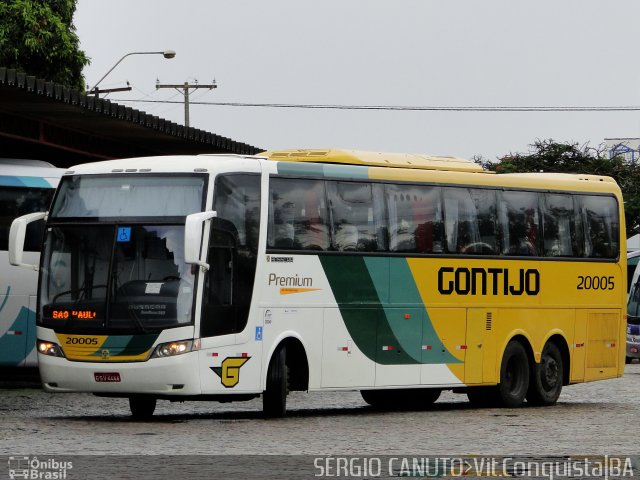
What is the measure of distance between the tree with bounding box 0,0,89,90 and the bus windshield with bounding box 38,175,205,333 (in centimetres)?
3488

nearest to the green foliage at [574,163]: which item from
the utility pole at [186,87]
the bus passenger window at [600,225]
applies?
the utility pole at [186,87]

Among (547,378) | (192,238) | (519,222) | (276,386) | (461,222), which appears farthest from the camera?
(547,378)

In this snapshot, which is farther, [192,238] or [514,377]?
[514,377]

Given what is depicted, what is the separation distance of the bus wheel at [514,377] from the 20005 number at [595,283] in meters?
1.66

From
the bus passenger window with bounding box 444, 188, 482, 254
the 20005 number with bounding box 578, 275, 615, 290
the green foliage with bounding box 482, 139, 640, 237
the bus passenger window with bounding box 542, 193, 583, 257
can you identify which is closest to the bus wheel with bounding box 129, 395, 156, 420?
the bus passenger window with bounding box 444, 188, 482, 254

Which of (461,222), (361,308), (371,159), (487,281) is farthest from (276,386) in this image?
(487,281)

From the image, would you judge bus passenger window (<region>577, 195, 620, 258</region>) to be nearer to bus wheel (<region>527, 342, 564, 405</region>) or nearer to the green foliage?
bus wheel (<region>527, 342, 564, 405</region>)

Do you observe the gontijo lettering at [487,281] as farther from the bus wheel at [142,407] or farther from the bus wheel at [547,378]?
the bus wheel at [142,407]

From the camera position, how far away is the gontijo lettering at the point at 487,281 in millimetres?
22025

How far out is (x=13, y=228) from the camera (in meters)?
19.2

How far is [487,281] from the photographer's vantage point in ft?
74.2

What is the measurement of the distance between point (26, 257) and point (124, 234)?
26.3 ft

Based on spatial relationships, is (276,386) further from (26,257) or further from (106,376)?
(26,257)

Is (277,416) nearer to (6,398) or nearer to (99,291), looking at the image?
(99,291)
